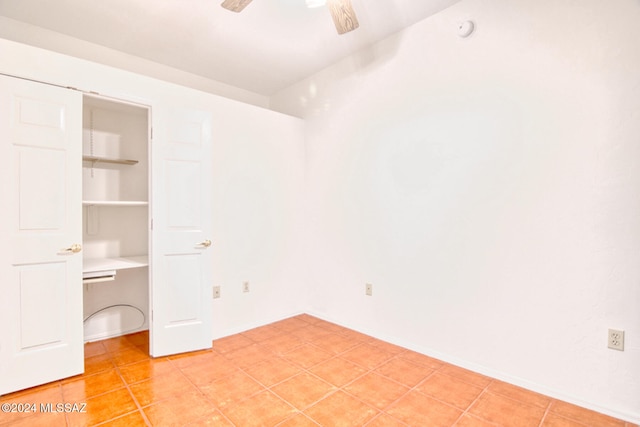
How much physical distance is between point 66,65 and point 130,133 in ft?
2.88

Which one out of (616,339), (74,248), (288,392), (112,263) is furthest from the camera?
(112,263)

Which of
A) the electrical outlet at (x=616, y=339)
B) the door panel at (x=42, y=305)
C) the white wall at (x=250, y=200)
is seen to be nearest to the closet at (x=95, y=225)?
the door panel at (x=42, y=305)

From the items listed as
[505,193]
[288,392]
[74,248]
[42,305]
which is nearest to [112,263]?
[74,248]

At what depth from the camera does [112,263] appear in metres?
2.73

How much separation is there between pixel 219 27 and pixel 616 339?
145 inches

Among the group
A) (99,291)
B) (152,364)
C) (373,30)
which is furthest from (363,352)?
(373,30)

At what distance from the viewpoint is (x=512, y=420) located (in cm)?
185

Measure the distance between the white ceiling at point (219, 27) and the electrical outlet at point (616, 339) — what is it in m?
2.58

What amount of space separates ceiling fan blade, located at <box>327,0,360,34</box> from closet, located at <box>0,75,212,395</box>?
1.48 meters

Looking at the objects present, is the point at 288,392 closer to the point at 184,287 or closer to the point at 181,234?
the point at 184,287

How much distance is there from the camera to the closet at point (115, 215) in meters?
2.89

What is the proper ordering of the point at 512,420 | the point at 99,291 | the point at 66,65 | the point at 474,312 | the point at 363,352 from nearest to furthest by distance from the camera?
the point at 512,420
the point at 66,65
the point at 474,312
the point at 363,352
the point at 99,291

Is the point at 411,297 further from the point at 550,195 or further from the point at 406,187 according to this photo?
the point at 550,195

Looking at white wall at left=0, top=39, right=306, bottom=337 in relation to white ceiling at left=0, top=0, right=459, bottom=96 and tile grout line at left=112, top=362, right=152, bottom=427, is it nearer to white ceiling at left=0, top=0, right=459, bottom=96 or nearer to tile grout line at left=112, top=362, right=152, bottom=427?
white ceiling at left=0, top=0, right=459, bottom=96
